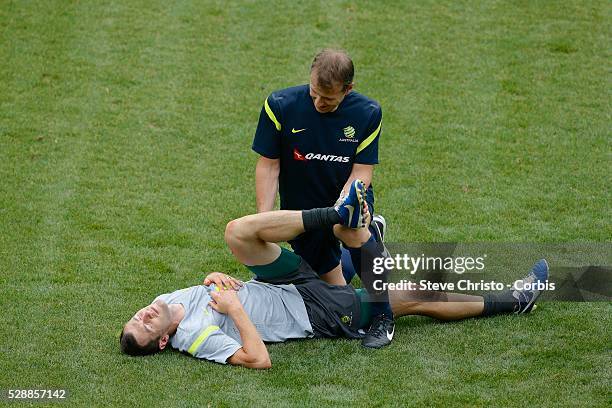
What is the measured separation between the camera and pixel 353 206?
7.16 metres

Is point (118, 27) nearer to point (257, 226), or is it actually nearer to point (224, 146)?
point (224, 146)

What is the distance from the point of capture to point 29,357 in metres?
7.17

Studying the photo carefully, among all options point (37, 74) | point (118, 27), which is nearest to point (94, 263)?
point (37, 74)

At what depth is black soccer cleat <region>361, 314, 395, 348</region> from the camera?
24.6ft

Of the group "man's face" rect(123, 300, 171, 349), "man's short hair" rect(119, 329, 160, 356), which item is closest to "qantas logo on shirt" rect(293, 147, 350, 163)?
"man's face" rect(123, 300, 171, 349)

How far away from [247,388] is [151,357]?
834 mm

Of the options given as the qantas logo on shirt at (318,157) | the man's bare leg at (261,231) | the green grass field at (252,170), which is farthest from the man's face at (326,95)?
the green grass field at (252,170)

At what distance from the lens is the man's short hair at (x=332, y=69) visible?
7.23 meters

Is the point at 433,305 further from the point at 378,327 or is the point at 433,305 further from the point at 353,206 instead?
the point at 353,206

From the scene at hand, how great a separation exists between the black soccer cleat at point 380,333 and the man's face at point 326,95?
1540mm

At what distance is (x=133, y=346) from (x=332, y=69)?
2.29 metres

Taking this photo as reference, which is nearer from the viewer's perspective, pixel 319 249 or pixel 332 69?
pixel 332 69

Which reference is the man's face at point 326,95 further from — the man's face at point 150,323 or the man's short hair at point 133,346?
the man's short hair at point 133,346

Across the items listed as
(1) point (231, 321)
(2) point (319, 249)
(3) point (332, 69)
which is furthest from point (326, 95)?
(1) point (231, 321)
